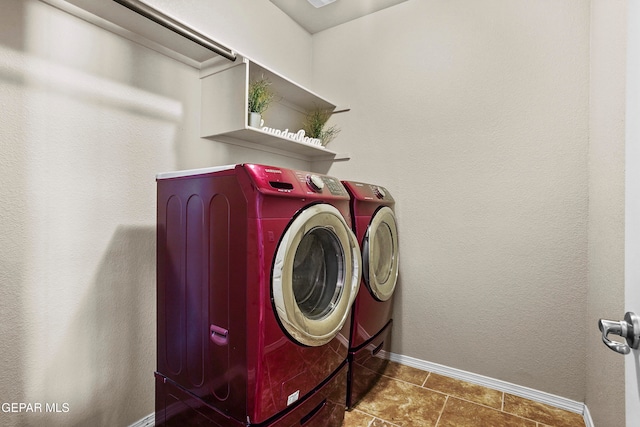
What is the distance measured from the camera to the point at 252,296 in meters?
1.16

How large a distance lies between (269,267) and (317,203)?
1.22ft

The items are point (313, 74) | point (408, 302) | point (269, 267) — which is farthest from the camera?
point (313, 74)

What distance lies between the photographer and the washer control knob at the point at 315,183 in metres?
1.39

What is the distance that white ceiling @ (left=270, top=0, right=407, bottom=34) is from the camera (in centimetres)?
251

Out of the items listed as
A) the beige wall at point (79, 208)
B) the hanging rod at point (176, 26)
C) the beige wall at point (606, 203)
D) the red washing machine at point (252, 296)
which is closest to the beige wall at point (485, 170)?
the beige wall at point (606, 203)

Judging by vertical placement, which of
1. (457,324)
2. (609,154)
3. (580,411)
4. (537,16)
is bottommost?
(580,411)

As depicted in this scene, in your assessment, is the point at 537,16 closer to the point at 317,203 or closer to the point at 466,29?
the point at 466,29

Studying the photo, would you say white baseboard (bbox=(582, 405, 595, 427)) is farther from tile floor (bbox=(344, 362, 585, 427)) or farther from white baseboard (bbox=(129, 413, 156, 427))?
white baseboard (bbox=(129, 413, 156, 427))

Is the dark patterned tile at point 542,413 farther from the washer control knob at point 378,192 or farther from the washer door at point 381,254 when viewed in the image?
the washer control knob at point 378,192

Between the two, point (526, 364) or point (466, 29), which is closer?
point (526, 364)

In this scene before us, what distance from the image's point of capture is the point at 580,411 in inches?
Answer: 73.5

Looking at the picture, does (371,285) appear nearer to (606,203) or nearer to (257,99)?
(606,203)

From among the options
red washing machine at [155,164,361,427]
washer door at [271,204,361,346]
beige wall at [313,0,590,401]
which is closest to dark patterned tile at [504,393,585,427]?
beige wall at [313,0,590,401]

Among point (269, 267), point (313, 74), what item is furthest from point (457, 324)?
point (313, 74)
